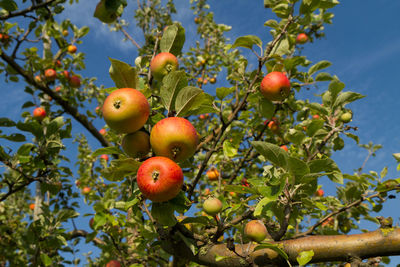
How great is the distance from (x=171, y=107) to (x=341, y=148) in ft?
7.67

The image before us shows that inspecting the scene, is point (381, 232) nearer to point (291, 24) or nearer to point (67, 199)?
point (291, 24)

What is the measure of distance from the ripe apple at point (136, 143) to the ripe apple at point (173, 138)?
0.38 ft

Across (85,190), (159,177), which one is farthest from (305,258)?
(85,190)

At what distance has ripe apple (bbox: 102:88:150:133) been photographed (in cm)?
139

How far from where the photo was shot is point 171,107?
1624 millimetres

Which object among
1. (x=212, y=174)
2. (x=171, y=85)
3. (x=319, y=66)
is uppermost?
(x=319, y=66)

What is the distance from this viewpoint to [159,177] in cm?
125

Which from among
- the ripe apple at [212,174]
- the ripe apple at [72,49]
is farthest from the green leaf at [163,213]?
the ripe apple at [72,49]

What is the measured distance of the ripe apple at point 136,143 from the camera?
1497mm

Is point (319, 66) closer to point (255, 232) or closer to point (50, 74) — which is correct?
point (255, 232)

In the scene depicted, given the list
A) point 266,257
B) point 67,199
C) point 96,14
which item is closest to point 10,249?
point 67,199

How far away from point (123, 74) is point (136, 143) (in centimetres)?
40

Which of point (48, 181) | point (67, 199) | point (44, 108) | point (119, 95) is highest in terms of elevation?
point (44, 108)

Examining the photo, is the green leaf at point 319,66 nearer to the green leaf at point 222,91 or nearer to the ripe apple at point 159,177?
the green leaf at point 222,91
